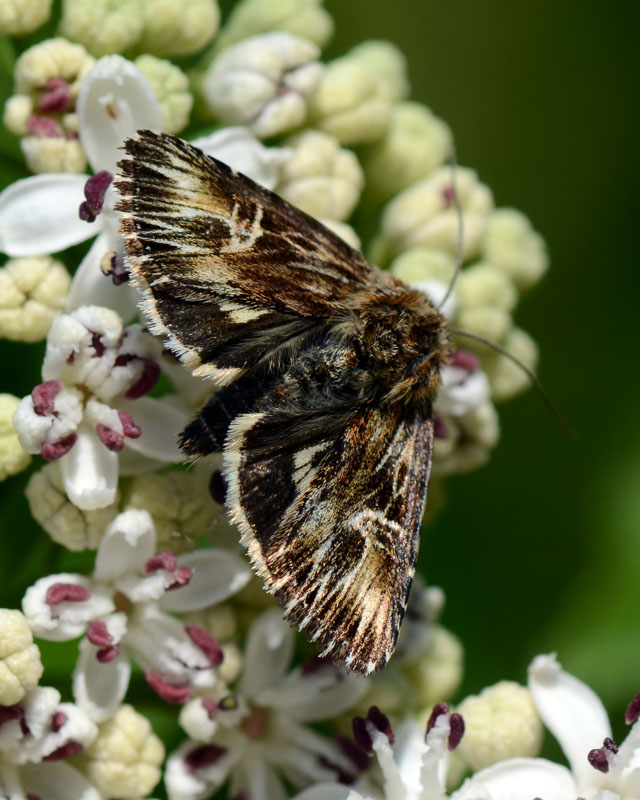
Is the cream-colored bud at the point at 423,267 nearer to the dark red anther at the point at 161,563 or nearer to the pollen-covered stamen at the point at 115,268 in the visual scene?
the pollen-covered stamen at the point at 115,268

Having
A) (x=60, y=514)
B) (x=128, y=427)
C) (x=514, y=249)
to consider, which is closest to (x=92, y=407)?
(x=128, y=427)

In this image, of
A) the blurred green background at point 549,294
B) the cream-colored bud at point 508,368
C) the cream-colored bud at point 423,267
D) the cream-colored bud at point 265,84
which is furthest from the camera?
the blurred green background at point 549,294

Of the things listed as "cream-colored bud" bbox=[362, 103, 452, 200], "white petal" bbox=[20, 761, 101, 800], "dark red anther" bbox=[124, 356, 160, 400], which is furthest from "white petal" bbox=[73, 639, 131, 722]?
"cream-colored bud" bbox=[362, 103, 452, 200]

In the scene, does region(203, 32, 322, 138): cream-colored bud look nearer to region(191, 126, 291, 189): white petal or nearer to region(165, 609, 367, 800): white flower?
region(191, 126, 291, 189): white petal

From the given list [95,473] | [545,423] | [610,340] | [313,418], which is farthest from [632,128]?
[95,473]

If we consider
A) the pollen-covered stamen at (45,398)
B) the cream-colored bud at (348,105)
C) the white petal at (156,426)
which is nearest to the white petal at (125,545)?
the white petal at (156,426)

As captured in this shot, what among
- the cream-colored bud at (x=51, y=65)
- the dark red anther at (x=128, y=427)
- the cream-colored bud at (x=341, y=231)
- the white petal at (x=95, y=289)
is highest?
the cream-colored bud at (x=51, y=65)
